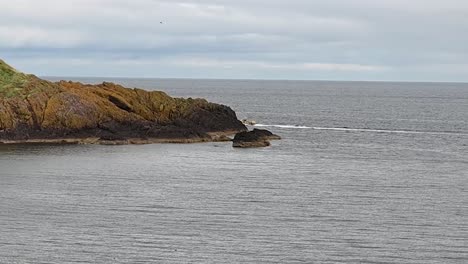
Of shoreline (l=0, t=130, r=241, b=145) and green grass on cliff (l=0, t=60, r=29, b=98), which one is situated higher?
green grass on cliff (l=0, t=60, r=29, b=98)

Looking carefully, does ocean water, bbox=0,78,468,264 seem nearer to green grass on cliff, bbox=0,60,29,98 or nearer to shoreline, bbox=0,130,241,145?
shoreline, bbox=0,130,241,145

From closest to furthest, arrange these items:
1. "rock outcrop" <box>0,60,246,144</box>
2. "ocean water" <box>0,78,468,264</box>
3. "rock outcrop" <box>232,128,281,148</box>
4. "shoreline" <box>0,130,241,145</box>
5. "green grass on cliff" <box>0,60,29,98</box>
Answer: "ocean water" <box>0,78,468,264</box>
"shoreline" <box>0,130,241,145</box>
"rock outcrop" <box>232,128,281,148</box>
"rock outcrop" <box>0,60,246,144</box>
"green grass on cliff" <box>0,60,29,98</box>

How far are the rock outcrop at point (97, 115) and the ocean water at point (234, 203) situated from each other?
5.24m

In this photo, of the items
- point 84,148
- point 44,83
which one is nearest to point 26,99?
point 44,83

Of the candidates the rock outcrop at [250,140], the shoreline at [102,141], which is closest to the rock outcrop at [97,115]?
the shoreline at [102,141]

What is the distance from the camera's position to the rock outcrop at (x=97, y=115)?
9206 centimetres

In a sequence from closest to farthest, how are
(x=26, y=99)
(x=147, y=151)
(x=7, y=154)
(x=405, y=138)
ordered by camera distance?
(x=7, y=154), (x=147, y=151), (x=26, y=99), (x=405, y=138)

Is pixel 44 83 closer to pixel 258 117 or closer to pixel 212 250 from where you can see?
pixel 258 117

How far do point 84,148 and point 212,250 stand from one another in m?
46.0

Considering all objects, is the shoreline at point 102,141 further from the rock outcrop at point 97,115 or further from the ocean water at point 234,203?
the ocean water at point 234,203

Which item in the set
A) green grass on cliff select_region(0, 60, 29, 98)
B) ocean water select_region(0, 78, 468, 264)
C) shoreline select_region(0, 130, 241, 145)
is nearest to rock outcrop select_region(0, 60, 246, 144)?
green grass on cliff select_region(0, 60, 29, 98)

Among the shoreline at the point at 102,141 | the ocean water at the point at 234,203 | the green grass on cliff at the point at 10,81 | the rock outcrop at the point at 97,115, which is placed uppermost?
the green grass on cliff at the point at 10,81

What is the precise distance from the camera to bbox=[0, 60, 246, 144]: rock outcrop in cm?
9206

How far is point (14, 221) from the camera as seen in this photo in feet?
158
